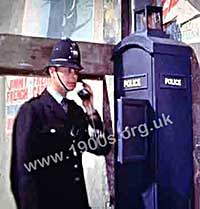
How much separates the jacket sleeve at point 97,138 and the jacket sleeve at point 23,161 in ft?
1.00

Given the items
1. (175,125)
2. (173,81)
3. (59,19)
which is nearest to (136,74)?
(173,81)

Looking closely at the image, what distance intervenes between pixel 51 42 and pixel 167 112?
0.67 metres

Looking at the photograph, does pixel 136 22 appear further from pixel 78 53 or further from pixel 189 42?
pixel 78 53

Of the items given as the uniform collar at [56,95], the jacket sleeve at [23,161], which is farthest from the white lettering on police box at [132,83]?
the jacket sleeve at [23,161]

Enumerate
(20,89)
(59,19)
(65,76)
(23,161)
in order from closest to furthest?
(23,161) → (65,76) → (20,89) → (59,19)

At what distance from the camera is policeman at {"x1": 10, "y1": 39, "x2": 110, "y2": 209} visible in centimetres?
198

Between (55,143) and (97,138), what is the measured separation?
0.24 m

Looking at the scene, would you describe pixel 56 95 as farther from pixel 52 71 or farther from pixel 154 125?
pixel 154 125

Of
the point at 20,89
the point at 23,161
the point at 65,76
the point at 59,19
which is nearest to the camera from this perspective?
the point at 23,161

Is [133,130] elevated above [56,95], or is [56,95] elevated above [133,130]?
[56,95]

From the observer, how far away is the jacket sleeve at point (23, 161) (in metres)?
1.94

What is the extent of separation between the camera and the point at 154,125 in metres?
2.11

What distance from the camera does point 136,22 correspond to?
2.46 metres

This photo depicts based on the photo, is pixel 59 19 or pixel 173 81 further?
pixel 59 19
